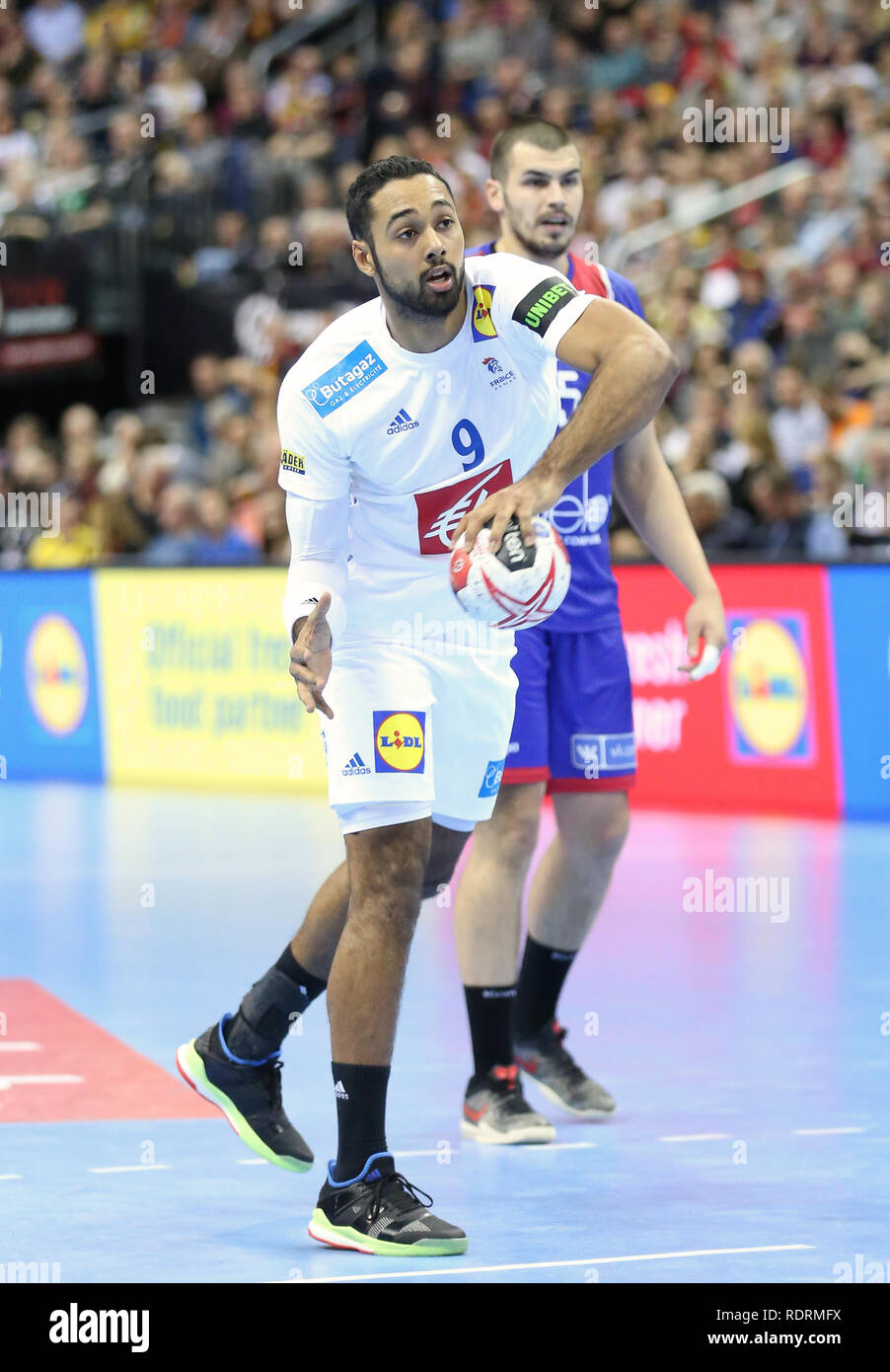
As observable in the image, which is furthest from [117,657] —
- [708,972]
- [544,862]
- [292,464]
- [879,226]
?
[292,464]

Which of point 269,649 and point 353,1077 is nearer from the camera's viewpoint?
point 353,1077

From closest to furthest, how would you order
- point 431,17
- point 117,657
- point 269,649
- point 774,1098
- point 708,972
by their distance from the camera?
point 774,1098, point 708,972, point 269,649, point 117,657, point 431,17

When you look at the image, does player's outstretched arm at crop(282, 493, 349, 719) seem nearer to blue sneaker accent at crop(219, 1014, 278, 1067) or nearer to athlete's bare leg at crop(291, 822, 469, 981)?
athlete's bare leg at crop(291, 822, 469, 981)

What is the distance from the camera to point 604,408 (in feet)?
14.1

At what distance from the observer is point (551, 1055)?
5949mm

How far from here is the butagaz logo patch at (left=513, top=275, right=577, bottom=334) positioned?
4.46 metres

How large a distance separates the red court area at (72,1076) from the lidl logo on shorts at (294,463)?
198 cm

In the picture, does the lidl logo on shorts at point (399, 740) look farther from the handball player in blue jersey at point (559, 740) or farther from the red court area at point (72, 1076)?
the red court area at point (72, 1076)

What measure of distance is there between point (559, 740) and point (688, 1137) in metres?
1.10

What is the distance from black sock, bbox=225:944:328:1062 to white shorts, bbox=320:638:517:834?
0.52 m

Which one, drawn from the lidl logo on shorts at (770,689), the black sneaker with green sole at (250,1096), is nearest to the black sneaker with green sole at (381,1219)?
the black sneaker with green sole at (250,1096)

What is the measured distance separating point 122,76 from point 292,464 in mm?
17977

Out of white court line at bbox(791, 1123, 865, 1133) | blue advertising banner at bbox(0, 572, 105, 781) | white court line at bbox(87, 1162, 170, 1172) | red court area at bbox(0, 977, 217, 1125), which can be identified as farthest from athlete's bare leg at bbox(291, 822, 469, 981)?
blue advertising banner at bbox(0, 572, 105, 781)
